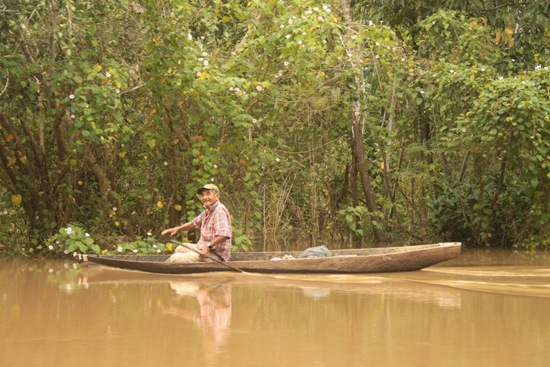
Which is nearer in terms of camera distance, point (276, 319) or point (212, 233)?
point (276, 319)

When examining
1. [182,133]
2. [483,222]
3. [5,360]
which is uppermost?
[182,133]

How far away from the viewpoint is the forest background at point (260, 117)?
10523 millimetres

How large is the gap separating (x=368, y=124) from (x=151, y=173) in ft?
14.5

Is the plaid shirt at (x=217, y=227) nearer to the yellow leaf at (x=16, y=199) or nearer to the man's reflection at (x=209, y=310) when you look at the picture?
the man's reflection at (x=209, y=310)

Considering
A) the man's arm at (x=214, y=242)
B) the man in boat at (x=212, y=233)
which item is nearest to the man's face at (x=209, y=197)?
the man in boat at (x=212, y=233)

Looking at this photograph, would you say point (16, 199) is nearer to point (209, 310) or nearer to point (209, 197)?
point (209, 197)

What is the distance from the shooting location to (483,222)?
508 inches

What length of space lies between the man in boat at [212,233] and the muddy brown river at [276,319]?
271mm

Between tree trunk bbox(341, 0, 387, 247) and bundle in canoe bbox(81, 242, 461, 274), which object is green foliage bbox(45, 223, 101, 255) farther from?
tree trunk bbox(341, 0, 387, 247)

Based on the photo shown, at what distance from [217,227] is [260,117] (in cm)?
307

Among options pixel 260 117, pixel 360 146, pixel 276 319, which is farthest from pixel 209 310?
pixel 360 146

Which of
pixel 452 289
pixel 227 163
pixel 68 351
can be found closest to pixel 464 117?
pixel 227 163

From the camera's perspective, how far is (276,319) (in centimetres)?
618

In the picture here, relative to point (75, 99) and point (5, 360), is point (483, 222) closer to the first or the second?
point (75, 99)
